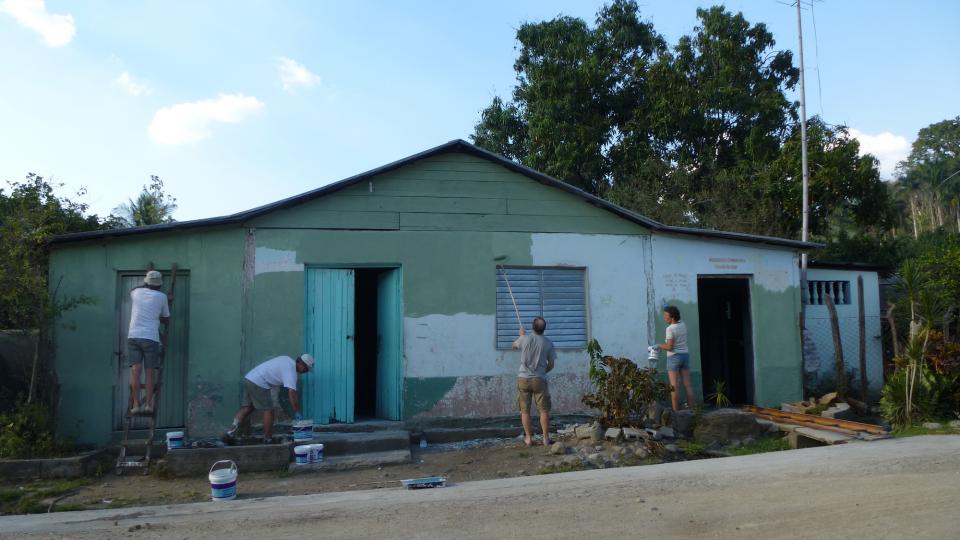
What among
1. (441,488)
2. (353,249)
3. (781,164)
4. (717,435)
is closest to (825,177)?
(781,164)

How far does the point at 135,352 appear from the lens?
28.6 feet

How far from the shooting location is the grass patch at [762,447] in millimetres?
9016

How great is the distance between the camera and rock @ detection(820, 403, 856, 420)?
1055 cm

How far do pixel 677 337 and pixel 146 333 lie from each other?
7.06m

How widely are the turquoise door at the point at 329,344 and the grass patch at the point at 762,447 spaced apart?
16.6 ft

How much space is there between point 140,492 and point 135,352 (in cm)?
183

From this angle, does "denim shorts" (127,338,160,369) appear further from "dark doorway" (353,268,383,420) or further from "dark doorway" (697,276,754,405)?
"dark doorway" (697,276,754,405)

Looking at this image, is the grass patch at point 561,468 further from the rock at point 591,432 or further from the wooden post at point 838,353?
the wooden post at point 838,353

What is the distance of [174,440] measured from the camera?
28.3 ft

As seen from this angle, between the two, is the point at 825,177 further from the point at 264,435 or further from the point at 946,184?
the point at 946,184

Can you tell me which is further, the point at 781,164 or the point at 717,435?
the point at 781,164

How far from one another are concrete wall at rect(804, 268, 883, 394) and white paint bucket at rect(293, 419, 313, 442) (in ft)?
28.4

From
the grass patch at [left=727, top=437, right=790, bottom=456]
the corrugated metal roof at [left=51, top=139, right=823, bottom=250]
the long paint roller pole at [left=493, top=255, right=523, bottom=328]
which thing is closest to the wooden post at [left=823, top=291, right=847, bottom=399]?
the corrugated metal roof at [left=51, top=139, right=823, bottom=250]

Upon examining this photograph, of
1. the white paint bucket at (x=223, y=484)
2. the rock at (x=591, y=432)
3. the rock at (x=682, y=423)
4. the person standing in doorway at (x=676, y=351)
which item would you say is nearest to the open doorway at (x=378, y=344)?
the rock at (x=591, y=432)
